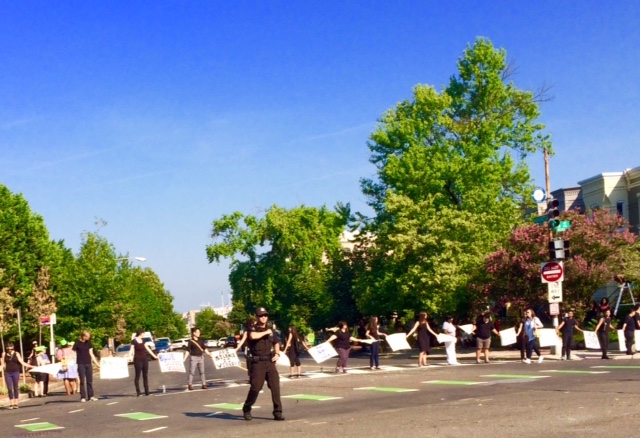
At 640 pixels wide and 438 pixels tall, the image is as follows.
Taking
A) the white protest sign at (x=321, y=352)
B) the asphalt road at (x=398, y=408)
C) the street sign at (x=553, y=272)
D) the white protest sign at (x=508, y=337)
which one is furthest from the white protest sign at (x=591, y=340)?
the white protest sign at (x=321, y=352)

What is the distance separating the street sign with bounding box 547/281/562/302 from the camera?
2950cm

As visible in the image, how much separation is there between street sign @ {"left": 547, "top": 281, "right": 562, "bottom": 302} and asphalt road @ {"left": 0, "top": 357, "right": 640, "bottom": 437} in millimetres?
4412

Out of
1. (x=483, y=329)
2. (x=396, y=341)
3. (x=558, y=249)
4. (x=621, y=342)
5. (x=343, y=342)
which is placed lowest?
(x=621, y=342)

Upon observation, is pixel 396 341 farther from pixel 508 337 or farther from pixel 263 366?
pixel 263 366

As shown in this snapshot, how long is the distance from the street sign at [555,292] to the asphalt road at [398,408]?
4.41 metres

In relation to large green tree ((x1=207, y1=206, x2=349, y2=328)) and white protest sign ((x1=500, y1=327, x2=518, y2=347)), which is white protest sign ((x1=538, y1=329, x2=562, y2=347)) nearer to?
white protest sign ((x1=500, y1=327, x2=518, y2=347))

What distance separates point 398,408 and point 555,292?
16.1 metres

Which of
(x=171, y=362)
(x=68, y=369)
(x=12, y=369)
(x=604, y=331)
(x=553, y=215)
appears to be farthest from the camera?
(x=553, y=215)

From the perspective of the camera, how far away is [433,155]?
46.0 meters

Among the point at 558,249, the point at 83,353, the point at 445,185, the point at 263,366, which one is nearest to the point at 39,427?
the point at 263,366

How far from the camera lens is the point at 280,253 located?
238 feet

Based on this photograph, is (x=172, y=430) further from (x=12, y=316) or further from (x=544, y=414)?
(x=12, y=316)

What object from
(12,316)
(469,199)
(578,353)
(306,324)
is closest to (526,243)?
(578,353)

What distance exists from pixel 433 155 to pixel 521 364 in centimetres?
2050
